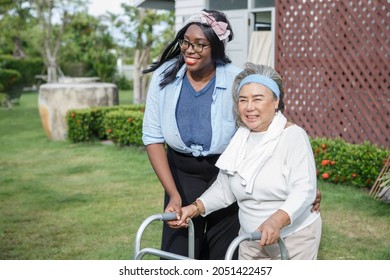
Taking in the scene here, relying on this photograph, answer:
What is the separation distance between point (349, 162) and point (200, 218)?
431 cm

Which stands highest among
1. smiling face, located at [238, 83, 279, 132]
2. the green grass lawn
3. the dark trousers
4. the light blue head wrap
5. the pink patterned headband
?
the pink patterned headband

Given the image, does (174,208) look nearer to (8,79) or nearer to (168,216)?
(168,216)

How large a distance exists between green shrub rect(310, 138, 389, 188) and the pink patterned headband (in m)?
4.51

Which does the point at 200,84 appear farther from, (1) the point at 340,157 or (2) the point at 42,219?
(1) the point at 340,157

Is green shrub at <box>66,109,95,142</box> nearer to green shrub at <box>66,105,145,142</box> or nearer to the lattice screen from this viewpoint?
green shrub at <box>66,105,145,142</box>

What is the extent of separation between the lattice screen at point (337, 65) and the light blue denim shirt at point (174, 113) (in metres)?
5.16

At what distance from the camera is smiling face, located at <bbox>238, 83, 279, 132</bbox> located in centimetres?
265

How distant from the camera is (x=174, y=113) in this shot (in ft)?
10.0

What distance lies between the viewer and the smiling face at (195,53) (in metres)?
2.89

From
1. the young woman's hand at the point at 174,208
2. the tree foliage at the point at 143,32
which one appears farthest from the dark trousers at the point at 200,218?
the tree foliage at the point at 143,32

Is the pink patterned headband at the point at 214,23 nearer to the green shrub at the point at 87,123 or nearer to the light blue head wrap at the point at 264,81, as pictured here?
the light blue head wrap at the point at 264,81

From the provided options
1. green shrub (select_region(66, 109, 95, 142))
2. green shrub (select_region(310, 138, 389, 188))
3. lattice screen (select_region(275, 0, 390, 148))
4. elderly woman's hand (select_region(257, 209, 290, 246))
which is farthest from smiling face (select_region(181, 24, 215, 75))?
green shrub (select_region(66, 109, 95, 142))

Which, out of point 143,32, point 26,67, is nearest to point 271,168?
point 143,32

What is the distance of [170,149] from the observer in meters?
3.29
